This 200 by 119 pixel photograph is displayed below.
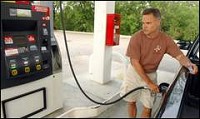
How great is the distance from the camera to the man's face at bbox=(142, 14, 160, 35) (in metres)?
2.15

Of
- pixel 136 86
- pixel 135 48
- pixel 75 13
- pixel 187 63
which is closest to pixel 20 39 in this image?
pixel 75 13

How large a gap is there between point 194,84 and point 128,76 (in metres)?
0.71

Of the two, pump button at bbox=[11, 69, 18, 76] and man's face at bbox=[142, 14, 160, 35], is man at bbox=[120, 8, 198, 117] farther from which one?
pump button at bbox=[11, 69, 18, 76]

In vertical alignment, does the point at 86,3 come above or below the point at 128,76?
above

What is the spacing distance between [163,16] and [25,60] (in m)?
4.07

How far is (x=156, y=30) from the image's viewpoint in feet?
7.40

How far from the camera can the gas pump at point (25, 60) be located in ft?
7.51

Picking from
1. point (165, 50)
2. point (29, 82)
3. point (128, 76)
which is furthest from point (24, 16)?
point (165, 50)

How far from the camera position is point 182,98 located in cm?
161

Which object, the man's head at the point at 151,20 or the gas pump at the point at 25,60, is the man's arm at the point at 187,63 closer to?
the man's head at the point at 151,20

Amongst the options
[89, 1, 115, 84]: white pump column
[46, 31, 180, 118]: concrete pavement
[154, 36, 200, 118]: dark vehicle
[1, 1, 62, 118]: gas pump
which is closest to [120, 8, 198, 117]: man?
[154, 36, 200, 118]: dark vehicle

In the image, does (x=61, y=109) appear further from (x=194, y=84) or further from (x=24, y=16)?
(x=194, y=84)

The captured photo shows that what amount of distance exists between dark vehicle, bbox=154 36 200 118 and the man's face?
1.42ft

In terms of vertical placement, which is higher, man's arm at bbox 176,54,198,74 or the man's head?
the man's head
